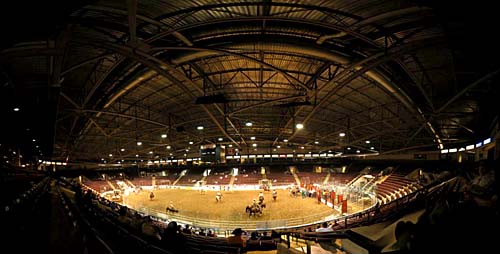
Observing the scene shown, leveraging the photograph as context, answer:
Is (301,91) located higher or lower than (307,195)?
higher

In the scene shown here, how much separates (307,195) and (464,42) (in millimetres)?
34579

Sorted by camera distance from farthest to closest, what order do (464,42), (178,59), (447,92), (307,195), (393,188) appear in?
(307,195), (393,188), (447,92), (178,59), (464,42)

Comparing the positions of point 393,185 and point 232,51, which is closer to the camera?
point 232,51

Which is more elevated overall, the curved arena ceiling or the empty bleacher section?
the curved arena ceiling

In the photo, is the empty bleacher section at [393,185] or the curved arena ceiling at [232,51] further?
the empty bleacher section at [393,185]

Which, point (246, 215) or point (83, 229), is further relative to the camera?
point (246, 215)

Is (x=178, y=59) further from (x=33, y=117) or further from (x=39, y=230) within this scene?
(x=39, y=230)

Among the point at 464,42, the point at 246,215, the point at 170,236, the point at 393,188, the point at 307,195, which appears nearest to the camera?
the point at 170,236

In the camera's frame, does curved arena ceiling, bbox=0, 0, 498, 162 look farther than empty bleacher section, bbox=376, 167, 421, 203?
No

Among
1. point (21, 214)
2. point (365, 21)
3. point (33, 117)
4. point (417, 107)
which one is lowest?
point (21, 214)

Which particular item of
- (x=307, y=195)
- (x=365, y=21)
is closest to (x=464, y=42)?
(x=365, y=21)

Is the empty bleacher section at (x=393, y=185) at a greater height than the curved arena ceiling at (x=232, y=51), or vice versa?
the curved arena ceiling at (x=232, y=51)

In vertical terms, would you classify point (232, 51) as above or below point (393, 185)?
above

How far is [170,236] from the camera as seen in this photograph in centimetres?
592
